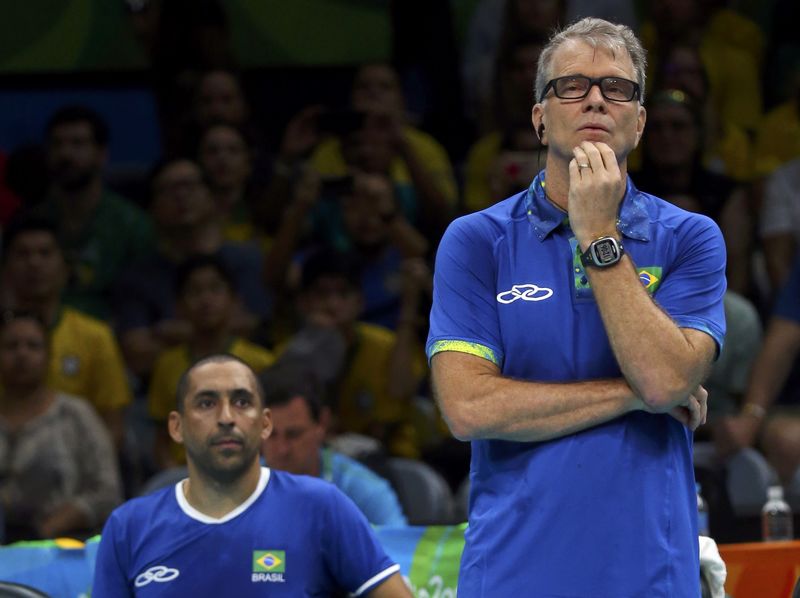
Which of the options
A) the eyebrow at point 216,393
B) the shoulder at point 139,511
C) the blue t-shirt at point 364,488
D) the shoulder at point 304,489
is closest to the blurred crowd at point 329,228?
the blue t-shirt at point 364,488

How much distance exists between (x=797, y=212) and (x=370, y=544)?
A: 424 cm

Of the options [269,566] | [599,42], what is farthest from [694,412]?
[269,566]

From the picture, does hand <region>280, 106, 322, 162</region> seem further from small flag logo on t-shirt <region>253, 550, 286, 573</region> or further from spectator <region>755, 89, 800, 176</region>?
small flag logo on t-shirt <region>253, 550, 286, 573</region>

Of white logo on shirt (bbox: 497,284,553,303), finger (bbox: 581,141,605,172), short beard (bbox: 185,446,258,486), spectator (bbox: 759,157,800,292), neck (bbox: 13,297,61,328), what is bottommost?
short beard (bbox: 185,446,258,486)

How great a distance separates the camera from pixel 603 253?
285cm

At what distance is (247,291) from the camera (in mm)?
8258

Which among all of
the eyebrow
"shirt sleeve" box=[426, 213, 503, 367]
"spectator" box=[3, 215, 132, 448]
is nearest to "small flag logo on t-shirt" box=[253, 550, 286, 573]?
the eyebrow

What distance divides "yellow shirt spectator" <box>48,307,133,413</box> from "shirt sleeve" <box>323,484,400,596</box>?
313 cm

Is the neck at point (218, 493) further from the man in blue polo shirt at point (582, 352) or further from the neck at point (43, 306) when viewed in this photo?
the neck at point (43, 306)

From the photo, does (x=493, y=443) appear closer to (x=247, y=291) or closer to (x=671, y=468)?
(x=671, y=468)

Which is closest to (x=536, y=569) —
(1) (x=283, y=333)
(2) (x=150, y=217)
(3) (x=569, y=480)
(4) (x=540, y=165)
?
(3) (x=569, y=480)

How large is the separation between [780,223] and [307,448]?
10.9 ft

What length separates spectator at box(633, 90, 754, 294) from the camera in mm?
8039

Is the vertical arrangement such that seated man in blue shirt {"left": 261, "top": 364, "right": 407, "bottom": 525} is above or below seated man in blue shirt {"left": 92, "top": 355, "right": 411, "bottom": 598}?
above
